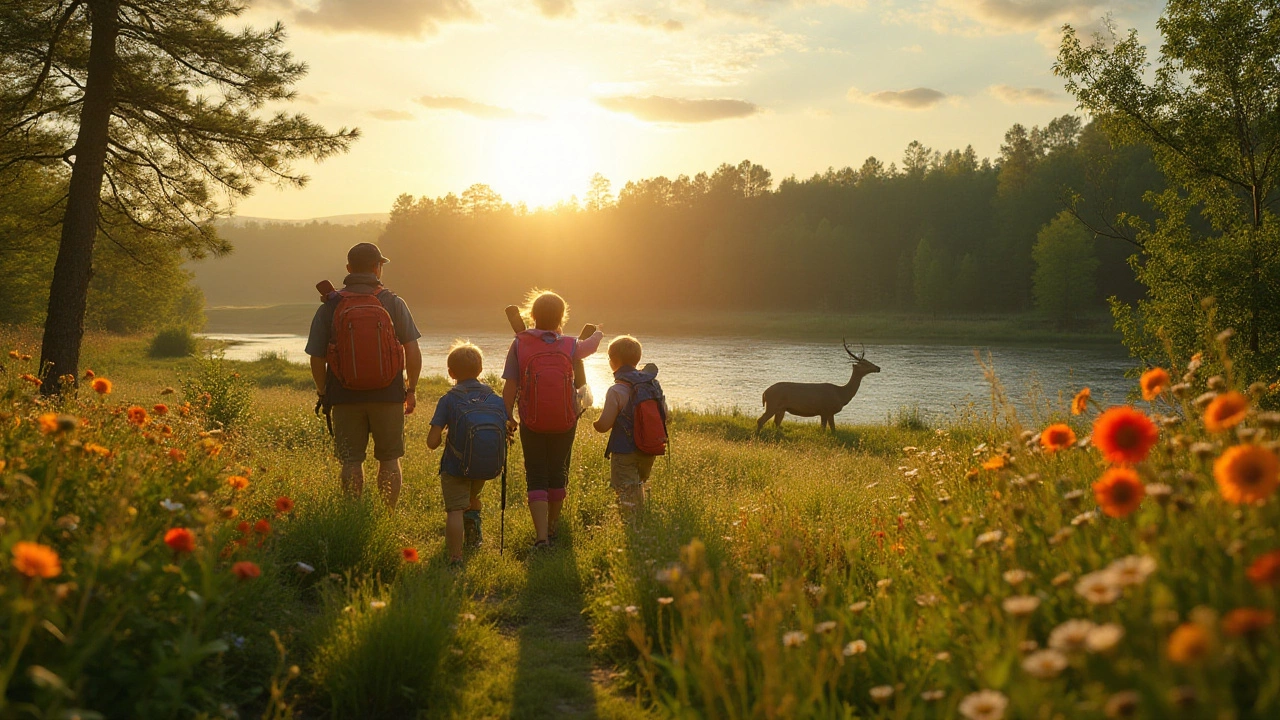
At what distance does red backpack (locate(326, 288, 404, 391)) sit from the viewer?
17.9ft

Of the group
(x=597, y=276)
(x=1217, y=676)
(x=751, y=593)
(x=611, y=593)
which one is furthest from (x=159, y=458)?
(x=597, y=276)

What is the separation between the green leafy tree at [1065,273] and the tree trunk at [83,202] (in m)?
49.1

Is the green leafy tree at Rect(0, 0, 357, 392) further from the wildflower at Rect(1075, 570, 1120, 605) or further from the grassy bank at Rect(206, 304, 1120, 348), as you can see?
the grassy bank at Rect(206, 304, 1120, 348)

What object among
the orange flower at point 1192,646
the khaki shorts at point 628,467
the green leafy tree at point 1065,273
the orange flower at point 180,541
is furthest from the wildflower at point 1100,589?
the green leafy tree at point 1065,273

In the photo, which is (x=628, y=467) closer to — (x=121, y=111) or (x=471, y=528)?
(x=471, y=528)

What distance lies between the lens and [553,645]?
411cm

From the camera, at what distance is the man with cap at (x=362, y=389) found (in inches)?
221

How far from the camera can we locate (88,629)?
2508mm

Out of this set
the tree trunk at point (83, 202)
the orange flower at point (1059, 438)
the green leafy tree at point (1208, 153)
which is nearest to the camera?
the orange flower at point (1059, 438)

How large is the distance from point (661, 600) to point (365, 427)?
3385mm

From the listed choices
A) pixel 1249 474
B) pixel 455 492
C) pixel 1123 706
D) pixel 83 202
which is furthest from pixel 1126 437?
pixel 83 202

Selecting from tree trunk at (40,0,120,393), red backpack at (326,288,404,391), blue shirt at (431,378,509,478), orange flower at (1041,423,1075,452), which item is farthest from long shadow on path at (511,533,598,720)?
tree trunk at (40,0,120,393)

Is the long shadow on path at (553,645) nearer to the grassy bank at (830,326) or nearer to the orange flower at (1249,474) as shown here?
the orange flower at (1249,474)

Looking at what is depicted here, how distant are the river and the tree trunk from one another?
12090 mm
